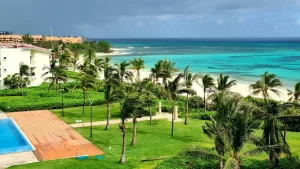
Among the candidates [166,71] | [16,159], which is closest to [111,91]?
[166,71]

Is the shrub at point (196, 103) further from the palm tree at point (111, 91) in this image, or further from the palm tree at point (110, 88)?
the palm tree at point (111, 91)

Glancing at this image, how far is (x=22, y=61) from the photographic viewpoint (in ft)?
182

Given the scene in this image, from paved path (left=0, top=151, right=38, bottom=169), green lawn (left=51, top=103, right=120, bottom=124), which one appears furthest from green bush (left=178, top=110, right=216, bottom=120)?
paved path (left=0, top=151, right=38, bottom=169)

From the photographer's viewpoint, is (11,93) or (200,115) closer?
(200,115)

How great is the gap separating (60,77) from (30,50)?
1571 centimetres

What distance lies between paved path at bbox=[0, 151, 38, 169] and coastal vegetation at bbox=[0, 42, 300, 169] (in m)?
1.61

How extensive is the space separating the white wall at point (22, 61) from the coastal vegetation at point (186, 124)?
5.23 meters

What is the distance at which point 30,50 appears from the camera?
188 feet

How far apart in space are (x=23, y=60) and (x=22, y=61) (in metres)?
0.25

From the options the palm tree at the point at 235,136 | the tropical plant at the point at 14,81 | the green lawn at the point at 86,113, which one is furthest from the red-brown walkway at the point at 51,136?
the tropical plant at the point at 14,81

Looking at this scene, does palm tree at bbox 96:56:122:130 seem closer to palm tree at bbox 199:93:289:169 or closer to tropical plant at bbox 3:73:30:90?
palm tree at bbox 199:93:289:169

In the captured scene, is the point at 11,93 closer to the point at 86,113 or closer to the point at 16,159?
the point at 86,113

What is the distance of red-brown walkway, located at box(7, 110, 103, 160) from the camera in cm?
2611

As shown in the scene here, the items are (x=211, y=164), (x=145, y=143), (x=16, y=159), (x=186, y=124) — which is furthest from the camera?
(x=186, y=124)
